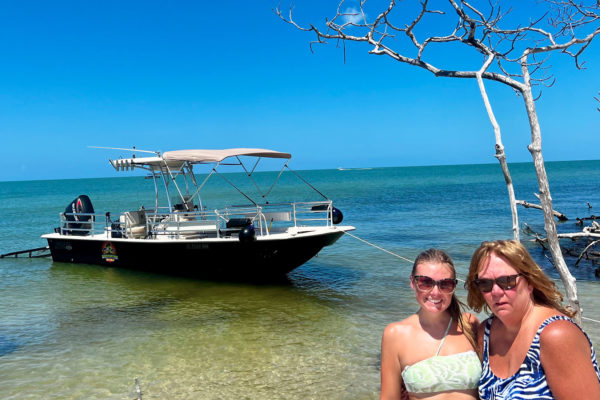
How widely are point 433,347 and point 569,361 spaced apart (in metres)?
0.79

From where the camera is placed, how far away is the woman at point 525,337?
7.45ft

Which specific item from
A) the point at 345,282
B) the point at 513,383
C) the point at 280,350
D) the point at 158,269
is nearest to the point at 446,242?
the point at 345,282

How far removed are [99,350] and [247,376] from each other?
3.45 metres

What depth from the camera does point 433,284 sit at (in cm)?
295

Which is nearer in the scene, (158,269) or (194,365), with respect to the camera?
(194,365)

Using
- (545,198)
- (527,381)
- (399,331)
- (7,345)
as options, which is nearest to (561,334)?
(527,381)

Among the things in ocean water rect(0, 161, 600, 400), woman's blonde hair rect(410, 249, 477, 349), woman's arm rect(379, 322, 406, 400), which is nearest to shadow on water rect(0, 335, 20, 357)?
ocean water rect(0, 161, 600, 400)

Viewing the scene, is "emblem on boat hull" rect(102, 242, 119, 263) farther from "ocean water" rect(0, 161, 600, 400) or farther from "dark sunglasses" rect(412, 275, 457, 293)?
"dark sunglasses" rect(412, 275, 457, 293)

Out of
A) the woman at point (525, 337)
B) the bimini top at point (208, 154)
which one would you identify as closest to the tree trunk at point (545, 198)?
the woman at point (525, 337)

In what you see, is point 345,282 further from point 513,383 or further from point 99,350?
point 513,383

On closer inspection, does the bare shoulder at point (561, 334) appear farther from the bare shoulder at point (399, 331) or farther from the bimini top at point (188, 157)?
the bimini top at point (188, 157)

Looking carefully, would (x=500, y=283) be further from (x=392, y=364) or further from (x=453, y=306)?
(x=392, y=364)

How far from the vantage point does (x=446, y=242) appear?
22094mm

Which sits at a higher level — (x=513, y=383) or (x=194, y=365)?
(x=513, y=383)
